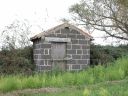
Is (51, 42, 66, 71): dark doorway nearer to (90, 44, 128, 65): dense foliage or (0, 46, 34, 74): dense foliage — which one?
(0, 46, 34, 74): dense foliage

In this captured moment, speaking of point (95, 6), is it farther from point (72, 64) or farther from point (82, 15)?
point (72, 64)

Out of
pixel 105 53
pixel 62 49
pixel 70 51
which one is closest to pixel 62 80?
pixel 62 49

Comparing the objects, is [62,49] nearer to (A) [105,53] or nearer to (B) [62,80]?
(A) [105,53]

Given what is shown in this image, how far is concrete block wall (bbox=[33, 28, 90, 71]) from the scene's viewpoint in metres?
22.3

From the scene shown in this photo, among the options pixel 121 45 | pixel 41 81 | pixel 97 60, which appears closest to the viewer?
pixel 41 81

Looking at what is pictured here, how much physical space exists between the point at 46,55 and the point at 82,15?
965cm

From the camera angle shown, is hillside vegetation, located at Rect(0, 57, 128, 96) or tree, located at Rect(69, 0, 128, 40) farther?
tree, located at Rect(69, 0, 128, 40)

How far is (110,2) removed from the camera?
30594 millimetres

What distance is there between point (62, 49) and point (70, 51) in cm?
49

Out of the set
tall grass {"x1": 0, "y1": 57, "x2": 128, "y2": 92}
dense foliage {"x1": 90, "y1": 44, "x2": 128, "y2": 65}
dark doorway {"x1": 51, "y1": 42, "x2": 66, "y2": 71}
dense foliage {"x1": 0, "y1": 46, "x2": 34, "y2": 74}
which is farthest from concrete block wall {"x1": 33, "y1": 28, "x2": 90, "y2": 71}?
tall grass {"x1": 0, "y1": 57, "x2": 128, "y2": 92}

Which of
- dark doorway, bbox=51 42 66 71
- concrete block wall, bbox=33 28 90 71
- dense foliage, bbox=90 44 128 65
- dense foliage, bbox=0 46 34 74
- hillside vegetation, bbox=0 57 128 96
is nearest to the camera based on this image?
hillside vegetation, bbox=0 57 128 96

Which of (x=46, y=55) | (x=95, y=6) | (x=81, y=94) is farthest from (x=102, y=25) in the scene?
(x=81, y=94)

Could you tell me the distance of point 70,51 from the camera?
22953mm

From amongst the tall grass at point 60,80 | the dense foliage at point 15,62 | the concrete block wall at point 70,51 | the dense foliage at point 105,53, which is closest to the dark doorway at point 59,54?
the concrete block wall at point 70,51
